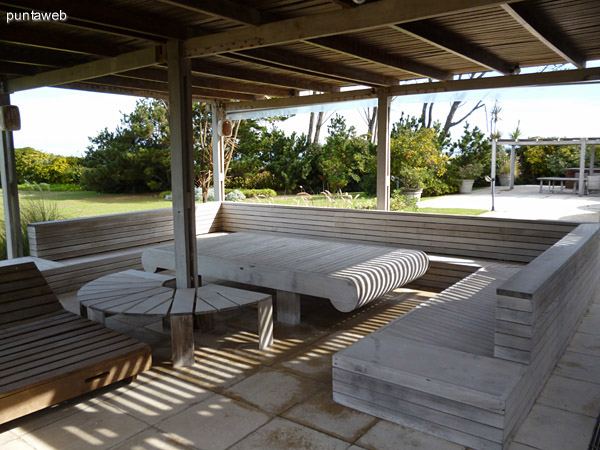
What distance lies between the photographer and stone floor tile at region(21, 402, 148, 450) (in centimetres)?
242

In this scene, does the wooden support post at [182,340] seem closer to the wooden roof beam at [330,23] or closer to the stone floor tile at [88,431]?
the stone floor tile at [88,431]

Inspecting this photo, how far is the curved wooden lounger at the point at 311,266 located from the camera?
3.68m

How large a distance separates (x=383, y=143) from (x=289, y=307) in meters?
3.04

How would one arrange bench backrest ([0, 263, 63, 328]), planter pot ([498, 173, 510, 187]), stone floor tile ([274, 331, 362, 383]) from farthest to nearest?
1. planter pot ([498, 173, 510, 187])
2. bench backrest ([0, 263, 63, 328])
3. stone floor tile ([274, 331, 362, 383])

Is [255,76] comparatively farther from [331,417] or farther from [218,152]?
[331,417]

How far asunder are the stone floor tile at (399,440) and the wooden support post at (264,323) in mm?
1323

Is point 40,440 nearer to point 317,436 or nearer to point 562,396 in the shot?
point 317,436

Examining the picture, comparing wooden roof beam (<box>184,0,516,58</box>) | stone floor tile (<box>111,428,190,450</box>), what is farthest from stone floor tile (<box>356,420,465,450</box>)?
wooden roof beam (<box>184,0,516,58</box>)

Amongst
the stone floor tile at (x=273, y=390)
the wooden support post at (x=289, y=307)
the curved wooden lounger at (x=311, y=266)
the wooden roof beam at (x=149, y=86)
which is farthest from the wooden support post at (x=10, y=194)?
the stone floor tile at (x=273, y=390)

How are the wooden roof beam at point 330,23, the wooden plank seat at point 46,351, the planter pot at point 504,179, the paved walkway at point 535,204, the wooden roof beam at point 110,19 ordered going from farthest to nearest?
the planter pot at point 504,179, the paved walkway at point 535,204, the wooden roof beam at point 110,19, the wooden roof beam at point 330,23, the wooden plank seat at point 46,351

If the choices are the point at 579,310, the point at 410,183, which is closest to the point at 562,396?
the point at 579,310

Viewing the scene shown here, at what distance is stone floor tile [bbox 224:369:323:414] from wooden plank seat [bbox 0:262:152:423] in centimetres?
68

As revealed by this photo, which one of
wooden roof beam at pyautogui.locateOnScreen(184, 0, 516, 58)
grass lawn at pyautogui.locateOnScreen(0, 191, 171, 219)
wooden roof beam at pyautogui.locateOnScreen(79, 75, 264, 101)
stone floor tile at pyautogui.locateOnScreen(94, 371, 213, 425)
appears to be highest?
wooden roof beam at pyautogui.locateOnScreen(79, 75, 264, 101)
